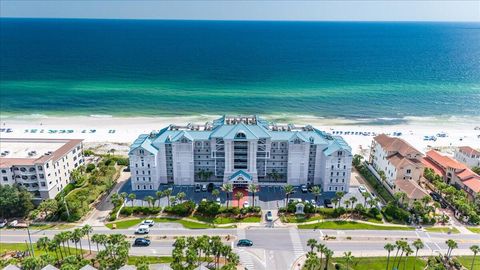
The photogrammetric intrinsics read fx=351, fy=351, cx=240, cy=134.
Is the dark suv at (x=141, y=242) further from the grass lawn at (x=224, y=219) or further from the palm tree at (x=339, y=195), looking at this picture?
the palm tree at (x=339, y=195)

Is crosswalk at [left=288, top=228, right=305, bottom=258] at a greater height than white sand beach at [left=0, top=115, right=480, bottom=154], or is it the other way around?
white sand beach at [left=0, top=115, right=480, bottom=154]

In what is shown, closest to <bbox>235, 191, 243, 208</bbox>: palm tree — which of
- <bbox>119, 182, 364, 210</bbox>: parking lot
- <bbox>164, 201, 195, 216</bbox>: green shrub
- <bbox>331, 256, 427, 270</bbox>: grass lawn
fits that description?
<bbox>119, 182, 364, 210</bbox>: parking lot

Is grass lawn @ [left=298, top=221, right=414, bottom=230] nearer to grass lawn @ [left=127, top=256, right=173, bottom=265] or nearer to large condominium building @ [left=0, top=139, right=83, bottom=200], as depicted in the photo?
grass lawn @ [left=127, top=256, right=173, bottom=265]

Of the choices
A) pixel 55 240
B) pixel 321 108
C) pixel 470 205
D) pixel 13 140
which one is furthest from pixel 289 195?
pixel 321 108

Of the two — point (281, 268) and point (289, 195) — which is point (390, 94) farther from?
point (281, 268)

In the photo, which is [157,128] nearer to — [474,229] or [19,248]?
[19,248]

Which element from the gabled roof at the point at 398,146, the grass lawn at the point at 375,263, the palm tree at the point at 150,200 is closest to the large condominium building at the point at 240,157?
the palm tree at the point at 150,200
